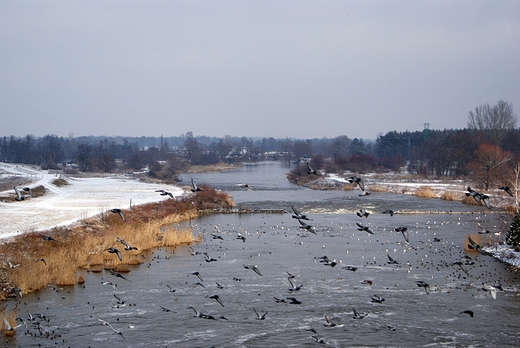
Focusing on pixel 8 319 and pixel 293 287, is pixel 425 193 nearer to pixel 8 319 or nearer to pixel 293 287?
pixel 293 287

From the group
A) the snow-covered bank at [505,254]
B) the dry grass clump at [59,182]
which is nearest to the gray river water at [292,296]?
the snow-covered bank at [505,254]

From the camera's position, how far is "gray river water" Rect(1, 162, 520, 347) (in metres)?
20.2

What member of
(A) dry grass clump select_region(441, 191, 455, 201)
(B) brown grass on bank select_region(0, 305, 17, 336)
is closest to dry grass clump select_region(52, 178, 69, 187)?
(A) dry grass clump select_region(441, 191, 455, 201)

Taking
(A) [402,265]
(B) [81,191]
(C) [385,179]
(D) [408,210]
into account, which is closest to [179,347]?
(A) [402,265]

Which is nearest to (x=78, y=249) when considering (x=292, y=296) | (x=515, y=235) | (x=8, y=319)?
(x=8, y=319)

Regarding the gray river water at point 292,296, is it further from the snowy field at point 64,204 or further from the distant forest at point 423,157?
the distant forest at point 423,157

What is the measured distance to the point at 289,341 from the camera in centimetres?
1995

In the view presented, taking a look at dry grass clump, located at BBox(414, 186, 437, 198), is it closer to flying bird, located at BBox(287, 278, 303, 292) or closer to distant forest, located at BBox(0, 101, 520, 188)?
distant forest, located at BBox(0, 101, 520, 188)

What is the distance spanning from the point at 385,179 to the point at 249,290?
6175cm

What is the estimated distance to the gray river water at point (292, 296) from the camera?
66.4 feet

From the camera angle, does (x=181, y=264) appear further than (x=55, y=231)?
No

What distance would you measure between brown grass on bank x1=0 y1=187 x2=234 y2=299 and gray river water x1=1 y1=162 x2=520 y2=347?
2.97 ft

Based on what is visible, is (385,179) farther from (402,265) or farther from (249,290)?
(249,290)

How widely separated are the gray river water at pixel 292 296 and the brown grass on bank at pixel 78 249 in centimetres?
91
